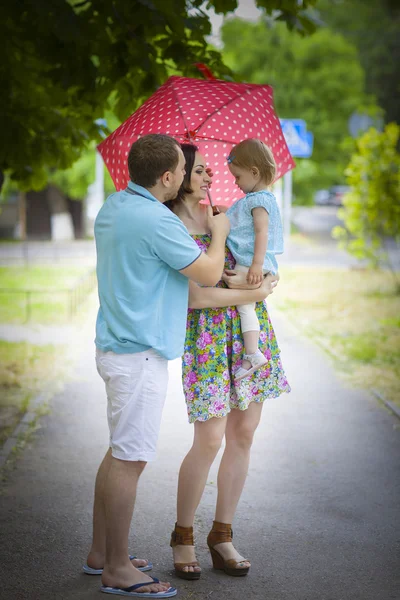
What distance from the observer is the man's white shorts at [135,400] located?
3445 millimetres

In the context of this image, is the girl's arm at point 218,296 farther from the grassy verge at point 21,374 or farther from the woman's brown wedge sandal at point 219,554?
the grassy verge at point 21,374

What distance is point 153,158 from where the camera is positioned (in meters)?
3.41

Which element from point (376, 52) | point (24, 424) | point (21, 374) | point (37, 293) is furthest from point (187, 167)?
point (376, 52)

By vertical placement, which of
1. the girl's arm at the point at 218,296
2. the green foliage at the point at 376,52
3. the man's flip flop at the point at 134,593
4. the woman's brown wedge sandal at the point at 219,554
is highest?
the green foliage at the point at 376,52

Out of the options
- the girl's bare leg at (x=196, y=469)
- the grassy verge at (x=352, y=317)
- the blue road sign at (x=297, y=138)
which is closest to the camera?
the girl's bare leg at (x=196, y=469)

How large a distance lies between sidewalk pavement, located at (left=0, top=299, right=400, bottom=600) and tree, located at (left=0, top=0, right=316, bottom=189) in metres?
2.48

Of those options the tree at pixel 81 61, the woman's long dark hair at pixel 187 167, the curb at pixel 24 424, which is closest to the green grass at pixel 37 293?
the curb at pixel 24 424

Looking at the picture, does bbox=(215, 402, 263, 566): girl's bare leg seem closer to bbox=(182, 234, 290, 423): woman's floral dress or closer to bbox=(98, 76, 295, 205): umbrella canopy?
bbox=(182, 234, 290, 423): woman's floral dress

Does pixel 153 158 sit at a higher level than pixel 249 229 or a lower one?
higher

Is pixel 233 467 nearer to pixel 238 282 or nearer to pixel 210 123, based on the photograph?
pixel 238 282

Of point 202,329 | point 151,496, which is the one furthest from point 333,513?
point 202,329

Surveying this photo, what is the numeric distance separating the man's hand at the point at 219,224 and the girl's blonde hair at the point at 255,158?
279 mm

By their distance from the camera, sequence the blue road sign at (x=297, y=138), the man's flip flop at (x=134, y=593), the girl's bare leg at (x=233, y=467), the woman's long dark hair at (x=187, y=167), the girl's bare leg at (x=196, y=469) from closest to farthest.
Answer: the man's flip flop at (x=134, y=593)
the woman's long dark hair at (x=187, y=167)
the girl's bare leg at (x=196, y=469)
the girl's bare leg at (x=233, y=467)
the blue road sign at (x=297, y=138)

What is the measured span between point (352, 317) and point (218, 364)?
34.3 ft
